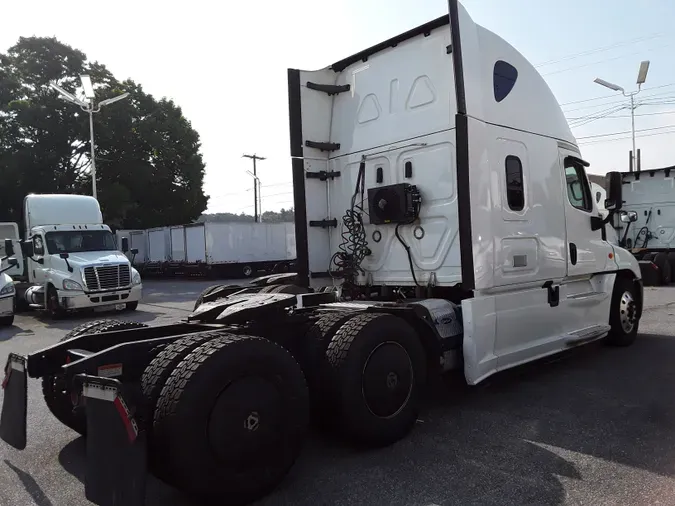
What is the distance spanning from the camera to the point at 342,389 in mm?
4039

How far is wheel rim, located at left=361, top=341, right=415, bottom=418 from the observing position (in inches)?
166

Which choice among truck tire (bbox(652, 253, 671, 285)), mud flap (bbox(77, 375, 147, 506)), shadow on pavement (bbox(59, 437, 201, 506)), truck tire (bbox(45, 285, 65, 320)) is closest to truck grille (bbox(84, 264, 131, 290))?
truck tire (bbox(45, 285, 65, 320))

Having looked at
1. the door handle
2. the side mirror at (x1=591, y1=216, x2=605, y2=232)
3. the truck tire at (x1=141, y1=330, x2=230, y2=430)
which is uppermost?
the side mirror at (x1=591, y1=216, x2=605, y2=232)

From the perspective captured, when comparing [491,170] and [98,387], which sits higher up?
[491,170]

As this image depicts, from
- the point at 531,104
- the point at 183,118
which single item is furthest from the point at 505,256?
the point at 183,118

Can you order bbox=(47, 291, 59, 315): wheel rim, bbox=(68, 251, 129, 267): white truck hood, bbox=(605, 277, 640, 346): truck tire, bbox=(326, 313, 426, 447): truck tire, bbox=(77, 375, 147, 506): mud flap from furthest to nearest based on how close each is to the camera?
bbox=(68, 251, 129, 267): white truck hood, bbox=(47, 291, 59, 315): wheel rim, bbox=(605, 277, 640, 346): truck tire, bbox=(326, 313, 426, 447): truck tire, bbox=(77, 375, 147, 506): mud flap

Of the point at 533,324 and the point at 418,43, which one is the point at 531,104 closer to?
the point at 418,43

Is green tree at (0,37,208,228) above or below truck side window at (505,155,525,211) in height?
above

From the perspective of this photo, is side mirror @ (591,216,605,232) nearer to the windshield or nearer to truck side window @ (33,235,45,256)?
the windshield

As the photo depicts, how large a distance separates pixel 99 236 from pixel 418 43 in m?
12.5

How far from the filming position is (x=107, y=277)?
14.5m

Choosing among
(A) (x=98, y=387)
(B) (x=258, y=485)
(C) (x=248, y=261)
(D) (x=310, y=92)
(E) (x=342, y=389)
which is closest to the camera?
(A) (x=98, y=387)

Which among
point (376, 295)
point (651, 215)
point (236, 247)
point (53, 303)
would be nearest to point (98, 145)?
point (236, 247)

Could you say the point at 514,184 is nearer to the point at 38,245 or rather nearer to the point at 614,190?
the point at 614,190
